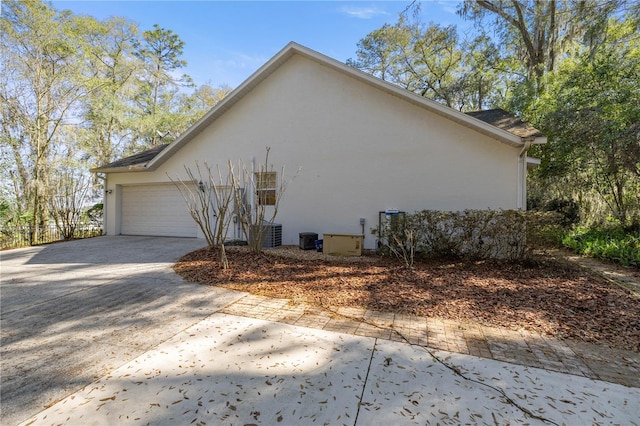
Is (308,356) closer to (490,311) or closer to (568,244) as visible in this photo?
(490,311)

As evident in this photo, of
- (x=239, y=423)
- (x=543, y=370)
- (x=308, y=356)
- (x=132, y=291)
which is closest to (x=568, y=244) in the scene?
(x=543, y=370)

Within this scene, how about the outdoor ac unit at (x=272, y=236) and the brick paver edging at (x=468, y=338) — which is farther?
the outdoor ac unit at (x=272, y=236)

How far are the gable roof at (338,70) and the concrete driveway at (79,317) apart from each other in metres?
5.16

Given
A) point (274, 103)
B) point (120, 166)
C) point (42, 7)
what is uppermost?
point (42, 7)

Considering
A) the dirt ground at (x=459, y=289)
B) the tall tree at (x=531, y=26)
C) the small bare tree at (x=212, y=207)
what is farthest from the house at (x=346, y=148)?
the tall tree at (x=531, y=26)

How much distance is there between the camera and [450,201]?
25.8 feet

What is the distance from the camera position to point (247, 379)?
2.42 metres

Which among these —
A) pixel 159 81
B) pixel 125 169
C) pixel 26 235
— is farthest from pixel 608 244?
pixel 159 81

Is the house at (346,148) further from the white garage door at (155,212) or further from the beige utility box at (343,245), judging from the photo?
the beige utility box at (343,245)

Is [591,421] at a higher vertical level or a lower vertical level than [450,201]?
lower

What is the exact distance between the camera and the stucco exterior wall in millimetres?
7688

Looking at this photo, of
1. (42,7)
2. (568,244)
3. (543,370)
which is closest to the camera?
(543,370)

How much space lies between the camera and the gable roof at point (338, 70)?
7098 millimetres

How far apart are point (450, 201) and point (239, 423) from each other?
24.3ft
